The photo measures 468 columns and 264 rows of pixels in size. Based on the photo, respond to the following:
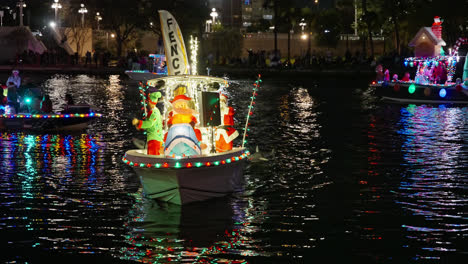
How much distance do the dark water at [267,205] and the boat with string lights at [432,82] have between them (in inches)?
488

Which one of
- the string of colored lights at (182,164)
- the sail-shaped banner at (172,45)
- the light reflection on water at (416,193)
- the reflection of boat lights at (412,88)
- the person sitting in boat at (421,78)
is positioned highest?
the sail-shaped banner at (172,45)

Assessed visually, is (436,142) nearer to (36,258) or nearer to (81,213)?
(81,213)

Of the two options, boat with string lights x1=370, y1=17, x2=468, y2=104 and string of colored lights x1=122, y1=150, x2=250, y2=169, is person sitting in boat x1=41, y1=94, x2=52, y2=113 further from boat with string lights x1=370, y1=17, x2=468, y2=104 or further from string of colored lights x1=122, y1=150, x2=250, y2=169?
boat with string lights x1=370, y1=17, x2=468, y2=104

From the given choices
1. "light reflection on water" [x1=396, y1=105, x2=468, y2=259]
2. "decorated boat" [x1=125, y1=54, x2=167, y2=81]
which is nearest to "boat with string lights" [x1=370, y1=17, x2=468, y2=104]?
"light reflection on water" [x1=396, y1=105, x2=468, y2=259]

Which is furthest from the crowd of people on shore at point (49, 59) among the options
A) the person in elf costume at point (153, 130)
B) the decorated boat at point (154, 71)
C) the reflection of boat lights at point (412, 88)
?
the person in elf costume at point (153, 130)

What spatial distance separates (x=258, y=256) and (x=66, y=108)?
17.0 meters

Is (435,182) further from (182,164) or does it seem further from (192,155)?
(182,164)

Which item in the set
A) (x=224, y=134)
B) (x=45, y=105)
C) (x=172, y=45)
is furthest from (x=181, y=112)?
(x=45, y=105)

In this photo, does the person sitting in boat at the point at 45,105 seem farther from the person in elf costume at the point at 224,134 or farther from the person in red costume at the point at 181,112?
the person in red costume at the point at 181,112

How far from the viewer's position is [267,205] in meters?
15.6

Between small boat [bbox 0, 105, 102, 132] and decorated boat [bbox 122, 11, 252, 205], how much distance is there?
10508 mm

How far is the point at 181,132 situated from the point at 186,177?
103 centimetres

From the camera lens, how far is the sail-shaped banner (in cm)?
1625

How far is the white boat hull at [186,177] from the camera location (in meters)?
14.5
